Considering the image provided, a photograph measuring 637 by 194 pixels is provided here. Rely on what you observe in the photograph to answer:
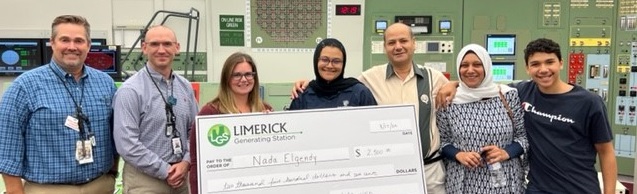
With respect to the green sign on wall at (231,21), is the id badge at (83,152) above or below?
below

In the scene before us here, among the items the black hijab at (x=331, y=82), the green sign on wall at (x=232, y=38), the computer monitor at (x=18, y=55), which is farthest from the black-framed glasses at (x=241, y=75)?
the computer monitor at (x=18, y=55)

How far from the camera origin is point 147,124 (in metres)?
A: 2.06

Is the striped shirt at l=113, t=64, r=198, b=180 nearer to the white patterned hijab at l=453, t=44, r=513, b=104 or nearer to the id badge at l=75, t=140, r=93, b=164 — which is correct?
the id badge at l=75, t=140, r=93, b=164

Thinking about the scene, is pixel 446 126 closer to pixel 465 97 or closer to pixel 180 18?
pixel 465 97

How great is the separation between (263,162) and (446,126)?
824mm

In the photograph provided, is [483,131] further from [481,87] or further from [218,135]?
[218,135]

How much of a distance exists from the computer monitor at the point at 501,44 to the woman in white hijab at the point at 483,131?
10.0 feet

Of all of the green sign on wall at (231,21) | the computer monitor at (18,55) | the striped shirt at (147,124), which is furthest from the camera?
the green sign on wall at (231,21)

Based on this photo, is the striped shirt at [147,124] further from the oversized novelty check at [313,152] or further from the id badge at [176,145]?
the oversized novelty check at [313,152]

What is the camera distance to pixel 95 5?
4.78 metres

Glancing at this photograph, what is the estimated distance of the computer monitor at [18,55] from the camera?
4523 millimetres

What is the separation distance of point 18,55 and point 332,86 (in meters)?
3.85

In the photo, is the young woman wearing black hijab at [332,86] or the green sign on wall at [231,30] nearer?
the young woman wearing black hijab at [332,86]

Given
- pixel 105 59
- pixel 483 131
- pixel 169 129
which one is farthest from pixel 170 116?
pixel 105 59
